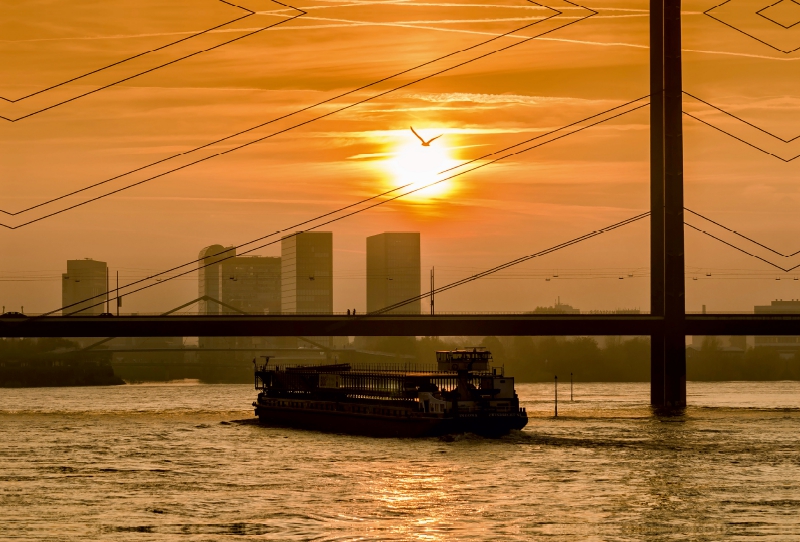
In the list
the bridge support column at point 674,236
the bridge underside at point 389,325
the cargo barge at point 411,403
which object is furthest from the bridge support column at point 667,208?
the cargo barge at point 411,403

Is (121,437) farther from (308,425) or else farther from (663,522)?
(663,522)

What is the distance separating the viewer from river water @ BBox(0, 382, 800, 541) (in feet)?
124

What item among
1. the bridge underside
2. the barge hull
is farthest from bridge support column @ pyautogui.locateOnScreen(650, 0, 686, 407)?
the barge hull

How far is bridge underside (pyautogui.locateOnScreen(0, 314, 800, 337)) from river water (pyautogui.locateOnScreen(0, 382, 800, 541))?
9.89 metres

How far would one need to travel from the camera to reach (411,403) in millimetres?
75938

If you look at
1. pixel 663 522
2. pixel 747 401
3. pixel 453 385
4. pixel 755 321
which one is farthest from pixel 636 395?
pixel 663 522

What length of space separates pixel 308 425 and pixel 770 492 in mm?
43475

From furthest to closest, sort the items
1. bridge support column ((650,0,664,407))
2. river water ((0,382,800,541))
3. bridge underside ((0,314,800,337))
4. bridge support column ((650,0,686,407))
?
bridge support column ((650,0,664,407))
bridge support column ((650,0,686,407))
bridge underside ((0,314,800,337))
river water ((0,382,800,541))

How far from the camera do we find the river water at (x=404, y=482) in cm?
3784

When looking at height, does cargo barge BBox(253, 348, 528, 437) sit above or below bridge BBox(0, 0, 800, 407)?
below

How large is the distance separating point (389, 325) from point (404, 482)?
43.8 metres

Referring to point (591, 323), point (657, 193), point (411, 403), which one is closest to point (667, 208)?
point (657, 193)

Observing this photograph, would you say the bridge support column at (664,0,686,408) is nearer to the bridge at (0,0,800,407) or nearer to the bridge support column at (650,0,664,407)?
the bridge at (0,0,800,407)

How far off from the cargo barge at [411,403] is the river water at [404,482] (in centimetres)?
197
